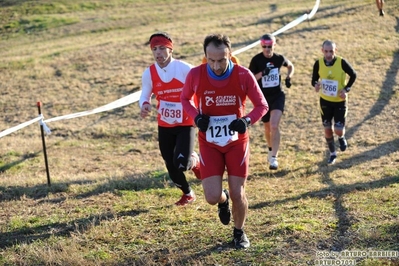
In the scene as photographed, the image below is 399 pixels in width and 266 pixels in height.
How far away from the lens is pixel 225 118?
196 inches

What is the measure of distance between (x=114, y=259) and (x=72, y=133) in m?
7.83

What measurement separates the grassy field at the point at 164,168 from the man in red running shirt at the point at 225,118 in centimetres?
54

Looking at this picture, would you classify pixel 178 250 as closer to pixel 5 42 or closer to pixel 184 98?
pixel 184 98

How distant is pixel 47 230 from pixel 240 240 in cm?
223

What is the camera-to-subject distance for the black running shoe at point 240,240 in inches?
199

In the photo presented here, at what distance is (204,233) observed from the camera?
217 inches

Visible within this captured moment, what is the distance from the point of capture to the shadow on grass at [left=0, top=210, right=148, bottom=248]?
5.79 m

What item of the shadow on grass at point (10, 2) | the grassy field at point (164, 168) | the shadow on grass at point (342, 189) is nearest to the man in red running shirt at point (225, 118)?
the grassy field at point (164, 168)

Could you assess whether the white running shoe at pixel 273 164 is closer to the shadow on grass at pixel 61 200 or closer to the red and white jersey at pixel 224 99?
the shadow on grass at pixel 61 200

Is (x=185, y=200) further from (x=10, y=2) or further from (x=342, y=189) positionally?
(x=10, y=2)

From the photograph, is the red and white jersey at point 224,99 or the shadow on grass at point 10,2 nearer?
the red and white jersey at point 224,99

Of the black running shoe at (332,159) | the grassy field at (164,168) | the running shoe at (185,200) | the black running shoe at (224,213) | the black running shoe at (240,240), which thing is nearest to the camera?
the black running shoe at (240,240)

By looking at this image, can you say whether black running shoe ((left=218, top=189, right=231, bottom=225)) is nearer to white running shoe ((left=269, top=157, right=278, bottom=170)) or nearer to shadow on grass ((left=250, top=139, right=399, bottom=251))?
shadow on grass ((left=250, top=139, right=399, bottom=251))

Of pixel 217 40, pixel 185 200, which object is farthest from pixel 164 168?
pixel 217 40
